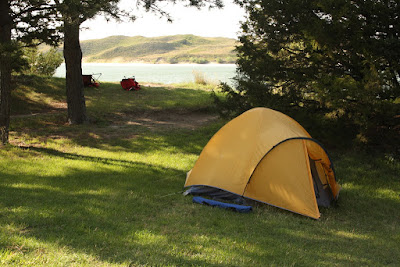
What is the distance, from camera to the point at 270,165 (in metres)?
6.54

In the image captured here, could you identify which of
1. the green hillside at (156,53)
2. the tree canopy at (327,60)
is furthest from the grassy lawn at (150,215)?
the green hillside at (156,53)

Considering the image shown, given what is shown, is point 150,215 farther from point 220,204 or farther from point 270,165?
point 270,165

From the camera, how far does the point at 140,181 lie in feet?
24.9

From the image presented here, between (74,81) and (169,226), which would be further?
(74,81)

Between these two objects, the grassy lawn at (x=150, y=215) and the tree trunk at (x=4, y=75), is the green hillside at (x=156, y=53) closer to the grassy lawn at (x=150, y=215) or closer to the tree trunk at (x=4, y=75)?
the grassy lawn at (x=150, y=215)

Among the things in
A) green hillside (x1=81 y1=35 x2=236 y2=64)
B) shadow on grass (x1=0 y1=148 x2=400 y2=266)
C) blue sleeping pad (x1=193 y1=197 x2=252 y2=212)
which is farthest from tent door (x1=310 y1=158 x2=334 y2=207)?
green hillside (x1=81 y1=35 x2=236 y2=64)

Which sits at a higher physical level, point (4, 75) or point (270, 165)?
point (4, 75)

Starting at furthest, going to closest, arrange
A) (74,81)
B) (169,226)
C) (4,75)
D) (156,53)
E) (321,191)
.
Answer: (156,53) → (74,81) → (4,75) → (321,191) → (169,226)

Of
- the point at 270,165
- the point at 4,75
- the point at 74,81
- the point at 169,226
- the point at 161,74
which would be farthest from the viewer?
the point at 161,74

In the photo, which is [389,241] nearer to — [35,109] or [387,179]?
[387,179]

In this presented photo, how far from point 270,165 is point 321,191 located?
1183 mm

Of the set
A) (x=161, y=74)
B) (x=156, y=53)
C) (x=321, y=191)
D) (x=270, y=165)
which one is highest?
(x=156, y=53)

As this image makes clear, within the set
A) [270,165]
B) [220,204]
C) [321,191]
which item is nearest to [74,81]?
[220,204]

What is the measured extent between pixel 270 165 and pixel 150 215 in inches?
85.6
